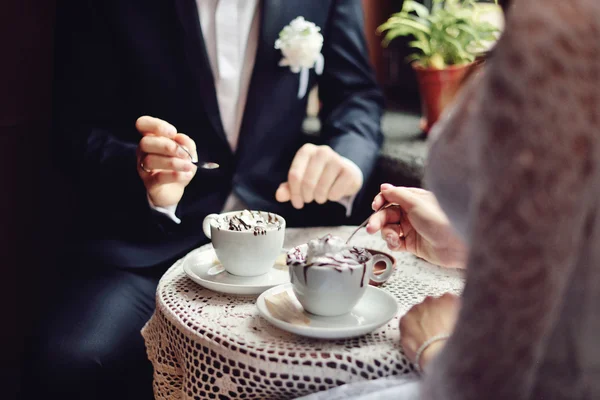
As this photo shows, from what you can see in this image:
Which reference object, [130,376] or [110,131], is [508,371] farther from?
[110,131]

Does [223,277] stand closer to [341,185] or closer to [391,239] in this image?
[391,239]

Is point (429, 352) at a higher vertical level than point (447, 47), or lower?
lower

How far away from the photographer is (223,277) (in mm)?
1022

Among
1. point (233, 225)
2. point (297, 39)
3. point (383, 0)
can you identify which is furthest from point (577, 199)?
point (383, 0)

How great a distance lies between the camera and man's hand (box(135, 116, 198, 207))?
118 centimetres

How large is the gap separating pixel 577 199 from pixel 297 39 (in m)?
1.13

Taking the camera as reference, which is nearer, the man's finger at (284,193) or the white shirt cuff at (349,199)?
the man's finger at (284,193)

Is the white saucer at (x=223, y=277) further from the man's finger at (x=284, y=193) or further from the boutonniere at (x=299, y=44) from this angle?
the boutonniere at (x=299, y=44)

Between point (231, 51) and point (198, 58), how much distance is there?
4.7 inches

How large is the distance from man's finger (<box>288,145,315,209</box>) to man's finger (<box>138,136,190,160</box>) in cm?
23

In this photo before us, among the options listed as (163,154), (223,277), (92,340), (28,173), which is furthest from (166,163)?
(28,173)

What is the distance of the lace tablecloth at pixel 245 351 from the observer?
30.5 inches

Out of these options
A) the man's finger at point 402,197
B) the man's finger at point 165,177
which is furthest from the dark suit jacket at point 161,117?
the man's finger at point 402,197

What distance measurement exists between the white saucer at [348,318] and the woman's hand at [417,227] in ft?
0.38
